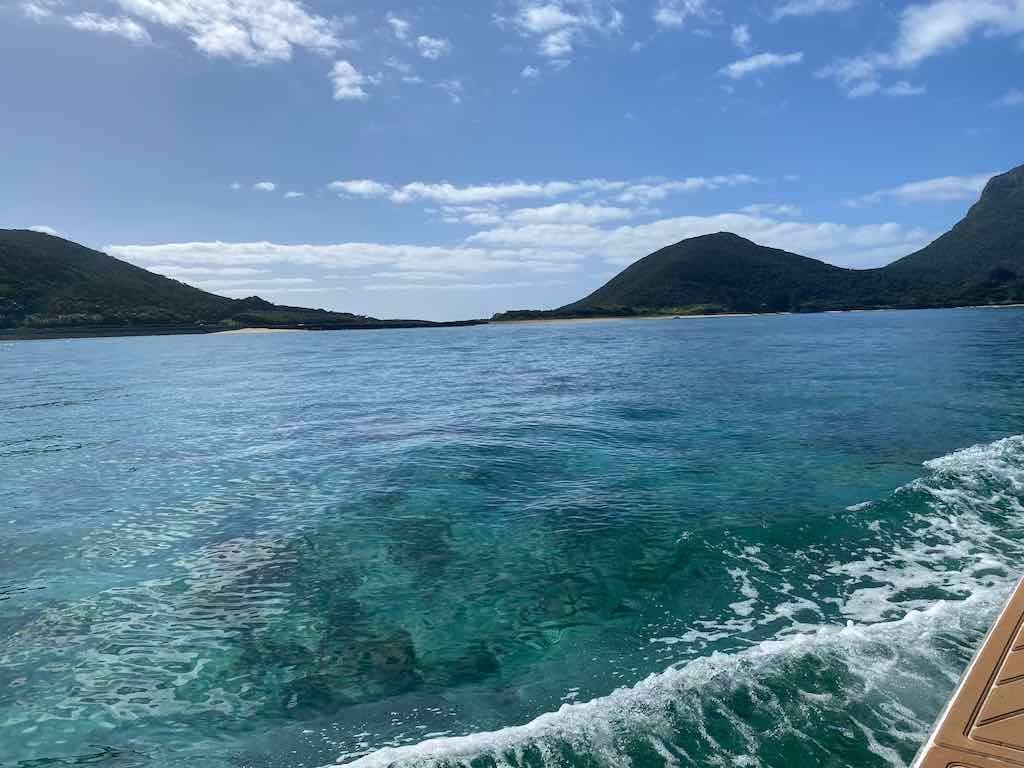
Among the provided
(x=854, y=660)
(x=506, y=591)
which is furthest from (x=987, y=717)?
(x=506, y=591)

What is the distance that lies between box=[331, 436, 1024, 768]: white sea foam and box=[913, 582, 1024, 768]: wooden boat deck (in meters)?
1.59

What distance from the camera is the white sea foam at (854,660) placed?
750 centimetres

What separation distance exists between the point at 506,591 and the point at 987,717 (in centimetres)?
836

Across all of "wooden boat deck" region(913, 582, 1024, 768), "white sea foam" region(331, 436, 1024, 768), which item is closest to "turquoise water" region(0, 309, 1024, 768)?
"white sea foam" region(331, 436, 1024, 768)

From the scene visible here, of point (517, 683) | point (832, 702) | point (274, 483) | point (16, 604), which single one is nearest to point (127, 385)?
point (274, 483)

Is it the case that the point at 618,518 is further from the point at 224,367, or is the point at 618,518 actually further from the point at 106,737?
the point at 224,367

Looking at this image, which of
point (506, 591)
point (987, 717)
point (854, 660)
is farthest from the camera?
point (506, 591)

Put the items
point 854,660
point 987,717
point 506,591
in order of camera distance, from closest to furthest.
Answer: point 987,717, point 854,660, point 506,591

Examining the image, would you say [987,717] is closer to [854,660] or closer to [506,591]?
[854,660]

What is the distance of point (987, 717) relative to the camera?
5605mm

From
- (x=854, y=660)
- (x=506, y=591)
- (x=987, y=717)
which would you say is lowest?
(x=506, y=591)

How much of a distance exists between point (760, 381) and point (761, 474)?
29.1 metres

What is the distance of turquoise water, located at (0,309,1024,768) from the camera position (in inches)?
316

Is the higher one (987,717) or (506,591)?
(987,717)
